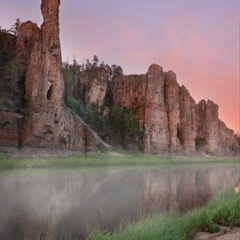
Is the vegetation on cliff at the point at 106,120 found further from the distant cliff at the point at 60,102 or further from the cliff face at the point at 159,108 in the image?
the cliff face at the point at 159,108

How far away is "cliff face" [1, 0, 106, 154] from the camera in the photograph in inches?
2065

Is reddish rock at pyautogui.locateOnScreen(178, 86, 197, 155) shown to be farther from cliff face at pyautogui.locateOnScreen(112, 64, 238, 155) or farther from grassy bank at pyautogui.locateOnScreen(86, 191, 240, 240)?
grassy bank at pyautogui.locateOnScreen(86, 191, 240, 240)

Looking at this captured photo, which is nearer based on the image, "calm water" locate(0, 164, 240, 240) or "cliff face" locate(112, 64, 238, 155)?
"calm water" locate(0, 164, 240, 240)

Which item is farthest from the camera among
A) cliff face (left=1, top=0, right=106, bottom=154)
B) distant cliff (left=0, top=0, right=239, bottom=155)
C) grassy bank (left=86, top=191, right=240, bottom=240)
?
cliff face (left=1, top=0, right=106, bottom=154)

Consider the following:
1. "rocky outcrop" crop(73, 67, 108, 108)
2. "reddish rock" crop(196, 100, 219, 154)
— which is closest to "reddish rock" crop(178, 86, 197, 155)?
"reddish rock" crop(196, 100, 219, 154)

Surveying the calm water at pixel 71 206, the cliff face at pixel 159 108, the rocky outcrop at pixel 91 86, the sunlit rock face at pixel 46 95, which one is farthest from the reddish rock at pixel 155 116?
the calm water at pixel 71 206

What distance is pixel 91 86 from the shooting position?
294ft

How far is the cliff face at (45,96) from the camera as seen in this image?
172 feet

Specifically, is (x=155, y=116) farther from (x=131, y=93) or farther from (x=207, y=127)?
(x=207, y=127)

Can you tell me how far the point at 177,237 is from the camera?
8203 mm

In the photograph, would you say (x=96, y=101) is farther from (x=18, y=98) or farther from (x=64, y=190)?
(x=64, y=190)

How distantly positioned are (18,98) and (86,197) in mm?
40796

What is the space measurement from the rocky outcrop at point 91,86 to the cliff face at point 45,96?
78.2 ft

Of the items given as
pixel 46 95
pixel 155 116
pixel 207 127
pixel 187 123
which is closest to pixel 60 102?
pixel 46 95
